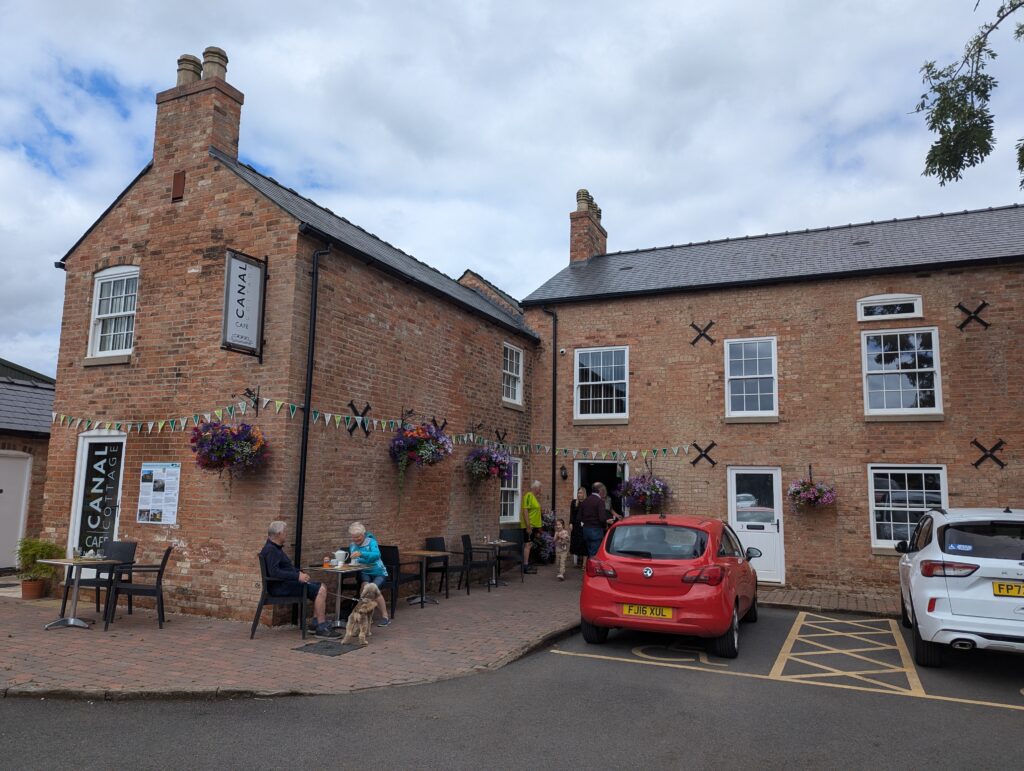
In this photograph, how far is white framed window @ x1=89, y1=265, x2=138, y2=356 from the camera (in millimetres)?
11125

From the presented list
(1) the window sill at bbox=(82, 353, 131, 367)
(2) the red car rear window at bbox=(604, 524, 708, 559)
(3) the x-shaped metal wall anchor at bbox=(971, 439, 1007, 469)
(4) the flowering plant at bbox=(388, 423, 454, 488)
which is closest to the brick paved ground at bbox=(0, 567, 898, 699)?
(2) the red car rear window at bbox=(604, 524, 708, 559)

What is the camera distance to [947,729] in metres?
5.77

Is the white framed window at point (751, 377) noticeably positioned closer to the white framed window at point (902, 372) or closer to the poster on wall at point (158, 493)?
the white framed window at point (902, 372)

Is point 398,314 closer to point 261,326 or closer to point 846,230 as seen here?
point 261,326

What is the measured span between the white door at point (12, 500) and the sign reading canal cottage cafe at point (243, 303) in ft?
27.3

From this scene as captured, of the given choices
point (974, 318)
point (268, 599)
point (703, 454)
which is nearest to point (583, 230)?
point (703, 454)

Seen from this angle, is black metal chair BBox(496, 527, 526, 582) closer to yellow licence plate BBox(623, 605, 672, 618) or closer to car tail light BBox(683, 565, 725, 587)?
yellow licence plate BBox(623, 605, 672, 618)

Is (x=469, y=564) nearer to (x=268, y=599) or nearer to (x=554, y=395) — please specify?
(x=268, y=599)

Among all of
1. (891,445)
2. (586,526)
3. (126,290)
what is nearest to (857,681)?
(586,526)

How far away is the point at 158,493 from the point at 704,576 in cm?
757

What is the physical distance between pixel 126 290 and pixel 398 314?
4.26 metres

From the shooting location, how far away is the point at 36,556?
1074 centimetres

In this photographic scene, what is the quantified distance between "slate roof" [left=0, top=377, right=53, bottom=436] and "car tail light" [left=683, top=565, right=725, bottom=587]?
528 inches

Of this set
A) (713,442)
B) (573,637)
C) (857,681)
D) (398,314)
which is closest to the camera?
(857,681)
